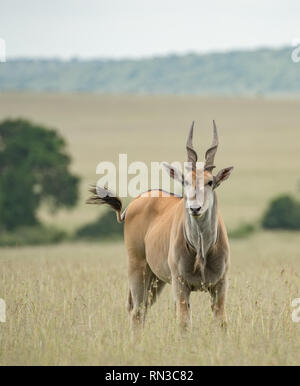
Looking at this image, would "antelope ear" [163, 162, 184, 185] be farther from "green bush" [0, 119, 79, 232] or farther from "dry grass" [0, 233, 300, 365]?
"green bush" [0, 119, 79, 232]

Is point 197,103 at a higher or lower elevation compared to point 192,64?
lower

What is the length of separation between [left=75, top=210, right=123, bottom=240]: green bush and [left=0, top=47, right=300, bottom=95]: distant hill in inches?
4268

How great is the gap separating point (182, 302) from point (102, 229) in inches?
1254

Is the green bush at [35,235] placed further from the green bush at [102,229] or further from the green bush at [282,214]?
the green bush at [282,214]

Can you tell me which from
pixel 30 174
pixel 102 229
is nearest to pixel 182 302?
pixel 102 229

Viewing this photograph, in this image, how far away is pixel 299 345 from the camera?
927 centimetres

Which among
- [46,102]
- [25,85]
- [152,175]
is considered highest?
[25,85]

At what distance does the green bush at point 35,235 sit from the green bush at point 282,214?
9980mm

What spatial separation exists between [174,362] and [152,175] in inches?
1947

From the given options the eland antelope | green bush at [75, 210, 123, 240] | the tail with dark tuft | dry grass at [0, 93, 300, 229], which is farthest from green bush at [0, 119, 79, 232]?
the eland antelope

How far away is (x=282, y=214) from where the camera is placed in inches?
1676

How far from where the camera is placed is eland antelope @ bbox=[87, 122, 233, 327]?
30.2 ft

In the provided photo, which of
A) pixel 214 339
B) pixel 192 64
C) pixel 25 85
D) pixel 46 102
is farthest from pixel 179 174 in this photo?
pixel 192 64
